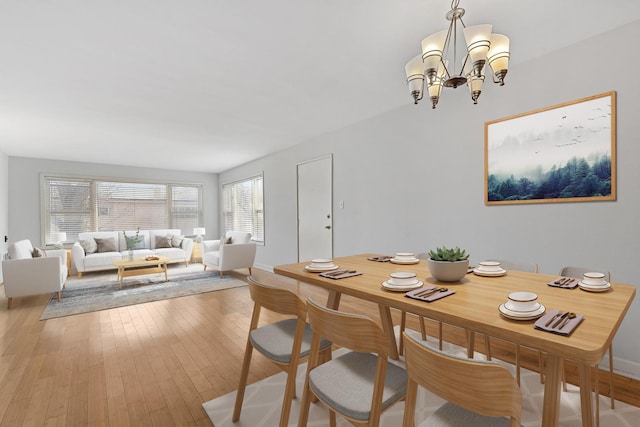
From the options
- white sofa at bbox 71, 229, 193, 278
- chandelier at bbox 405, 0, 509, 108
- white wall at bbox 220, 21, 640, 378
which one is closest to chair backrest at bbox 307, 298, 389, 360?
chandelier at bbox 405, 0, 509, 108

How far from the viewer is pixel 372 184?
12.9 ft

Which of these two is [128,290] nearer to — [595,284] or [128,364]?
[128,364]

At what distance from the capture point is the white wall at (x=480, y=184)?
2097 mm

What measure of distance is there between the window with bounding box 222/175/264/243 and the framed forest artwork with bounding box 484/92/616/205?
181 inches

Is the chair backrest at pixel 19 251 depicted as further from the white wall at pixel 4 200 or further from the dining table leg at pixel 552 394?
the dining table leg at pixel 552 394

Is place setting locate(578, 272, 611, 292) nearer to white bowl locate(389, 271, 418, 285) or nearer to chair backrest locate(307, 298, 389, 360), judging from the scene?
white bowl locate(389, 271, 418, 285)

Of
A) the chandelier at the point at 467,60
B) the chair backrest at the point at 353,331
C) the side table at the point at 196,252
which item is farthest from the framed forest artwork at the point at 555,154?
the side table at the point at 196,252

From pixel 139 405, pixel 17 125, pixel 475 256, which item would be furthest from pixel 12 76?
pixel 475 256

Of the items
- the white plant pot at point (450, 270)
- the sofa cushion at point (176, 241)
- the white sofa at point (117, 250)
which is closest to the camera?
the white plant pot at point (450, 270)

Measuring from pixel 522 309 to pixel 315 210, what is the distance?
397cm

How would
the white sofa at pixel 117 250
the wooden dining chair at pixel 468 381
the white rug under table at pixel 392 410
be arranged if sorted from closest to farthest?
the wooden dining chair at pixel 468 381 < the white rug under table at pixel 392 410 < the white sofa at pixel 117 250

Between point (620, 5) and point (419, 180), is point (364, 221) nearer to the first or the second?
point (419, 180)

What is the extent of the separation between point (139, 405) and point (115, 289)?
3.49 meters

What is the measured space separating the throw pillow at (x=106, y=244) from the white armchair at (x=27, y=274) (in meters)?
2.02
